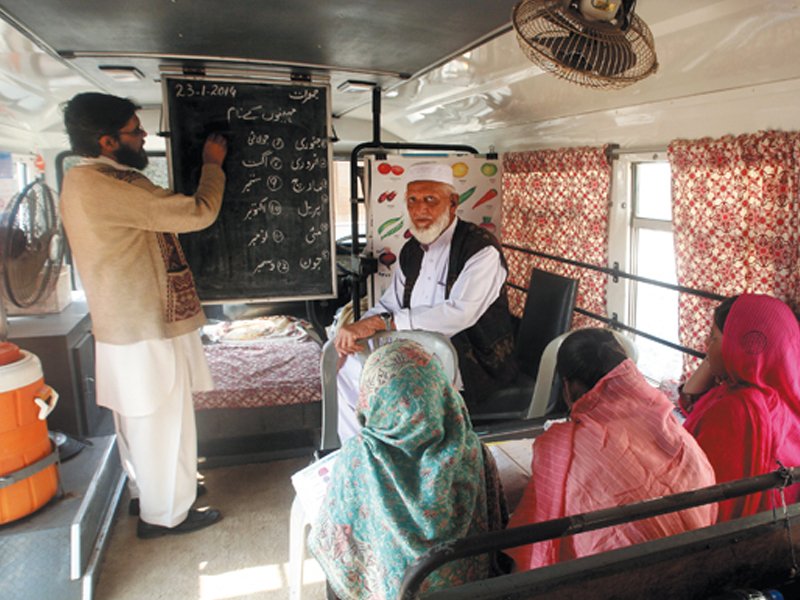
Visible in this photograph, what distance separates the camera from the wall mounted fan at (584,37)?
5.53ft

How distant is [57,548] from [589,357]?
1906 millimetres

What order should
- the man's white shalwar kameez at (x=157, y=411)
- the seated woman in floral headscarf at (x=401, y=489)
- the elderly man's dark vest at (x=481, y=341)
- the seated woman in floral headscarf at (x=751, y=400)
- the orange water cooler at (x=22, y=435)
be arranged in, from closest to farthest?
the seated woman in floral headscarf at (x=401, y=489), the seated woman in floral headscarf at (x=751, y=400), the orange water cooler at (x=22, y=435), the man's white shalwar kameez at (x=157, y=411), the elderly man's dark vest at (x=481, y=341)

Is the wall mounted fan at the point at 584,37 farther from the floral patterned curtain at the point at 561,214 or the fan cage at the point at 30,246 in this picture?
the fan cage at the point at 30,246

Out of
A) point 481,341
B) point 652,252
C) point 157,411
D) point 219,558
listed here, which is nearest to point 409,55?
point 481,341

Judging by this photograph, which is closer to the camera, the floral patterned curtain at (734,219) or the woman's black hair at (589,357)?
the woman's black hair at (589,357)

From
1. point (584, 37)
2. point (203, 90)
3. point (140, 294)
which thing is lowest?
point (140, 294)

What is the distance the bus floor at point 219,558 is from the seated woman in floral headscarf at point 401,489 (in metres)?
1.01

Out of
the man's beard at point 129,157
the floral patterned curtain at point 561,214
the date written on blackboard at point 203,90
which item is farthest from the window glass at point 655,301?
the man's beard at point 129,157

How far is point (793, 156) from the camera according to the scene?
2484 mm

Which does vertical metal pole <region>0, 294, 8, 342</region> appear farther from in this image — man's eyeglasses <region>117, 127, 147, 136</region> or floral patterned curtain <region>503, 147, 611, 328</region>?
floral patterned curtain <region>503, 147, 611, 328</region>

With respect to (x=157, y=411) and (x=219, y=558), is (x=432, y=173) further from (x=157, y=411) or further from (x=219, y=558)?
(x=219, y=558)

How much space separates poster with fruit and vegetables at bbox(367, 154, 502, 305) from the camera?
4.25 m

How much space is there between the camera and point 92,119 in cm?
220

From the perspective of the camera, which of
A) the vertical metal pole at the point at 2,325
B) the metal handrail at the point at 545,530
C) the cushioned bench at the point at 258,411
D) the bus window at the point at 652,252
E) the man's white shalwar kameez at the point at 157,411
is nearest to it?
the metal handrail at the point at 545,530
